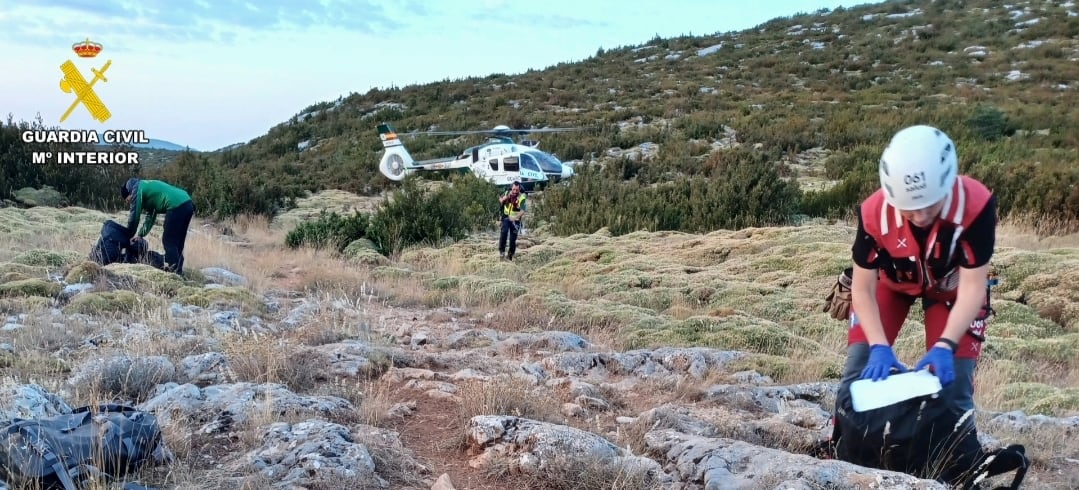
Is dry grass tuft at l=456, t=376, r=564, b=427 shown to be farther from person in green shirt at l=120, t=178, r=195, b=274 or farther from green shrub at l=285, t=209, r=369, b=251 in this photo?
green shrub at l=285, t=209, r=369, b=251

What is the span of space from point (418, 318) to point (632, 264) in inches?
172

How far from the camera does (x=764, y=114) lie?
93.1ft

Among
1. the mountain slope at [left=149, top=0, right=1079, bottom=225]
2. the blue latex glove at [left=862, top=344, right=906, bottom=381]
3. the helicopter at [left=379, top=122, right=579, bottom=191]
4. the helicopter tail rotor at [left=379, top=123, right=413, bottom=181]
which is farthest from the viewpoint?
the helicopter tail rotor at [left=379, top=123, right=413, bottom=181]

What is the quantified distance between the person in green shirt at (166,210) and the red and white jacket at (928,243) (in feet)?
27.4

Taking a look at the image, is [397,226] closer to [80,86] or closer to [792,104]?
[80,86]

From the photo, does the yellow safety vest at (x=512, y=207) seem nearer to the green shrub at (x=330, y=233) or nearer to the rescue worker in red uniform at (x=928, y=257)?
the green shrub at (x=330, y=233)

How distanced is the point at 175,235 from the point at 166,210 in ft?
1.15

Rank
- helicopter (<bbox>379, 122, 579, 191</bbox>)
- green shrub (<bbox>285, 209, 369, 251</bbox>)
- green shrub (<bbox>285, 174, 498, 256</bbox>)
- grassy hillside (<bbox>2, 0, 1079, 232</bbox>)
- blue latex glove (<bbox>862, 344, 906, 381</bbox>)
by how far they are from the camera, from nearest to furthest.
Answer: blue latex glove (<bbox>862, 344, 906, 381</bbox>)
green shrub (<bbox>285, 209, 369, 251</bbox>)
green shrub (<bbox>285, 174, 498, 256</bbox>)
grassy hillside (<bbox>2, 0, 1079, 232</bbox>)
helicopter (<bbox>379, 122, 579, 191</bbox>)

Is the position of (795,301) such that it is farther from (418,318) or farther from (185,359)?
(185,359)

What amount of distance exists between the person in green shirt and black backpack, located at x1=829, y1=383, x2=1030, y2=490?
835cm

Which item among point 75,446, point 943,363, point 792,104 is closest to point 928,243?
point 943,363

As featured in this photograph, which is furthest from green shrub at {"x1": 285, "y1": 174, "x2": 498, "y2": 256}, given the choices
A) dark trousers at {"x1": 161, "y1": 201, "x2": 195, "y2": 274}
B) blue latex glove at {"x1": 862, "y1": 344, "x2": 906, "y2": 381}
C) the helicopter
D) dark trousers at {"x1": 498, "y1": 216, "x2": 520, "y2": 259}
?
blue latex glove at {"x1": 862, "y1": 344, "x2": 906, "y2": 381}

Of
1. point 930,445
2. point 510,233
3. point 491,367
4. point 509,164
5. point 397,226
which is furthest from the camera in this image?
point 509,164

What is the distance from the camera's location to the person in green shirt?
951 centimetres
